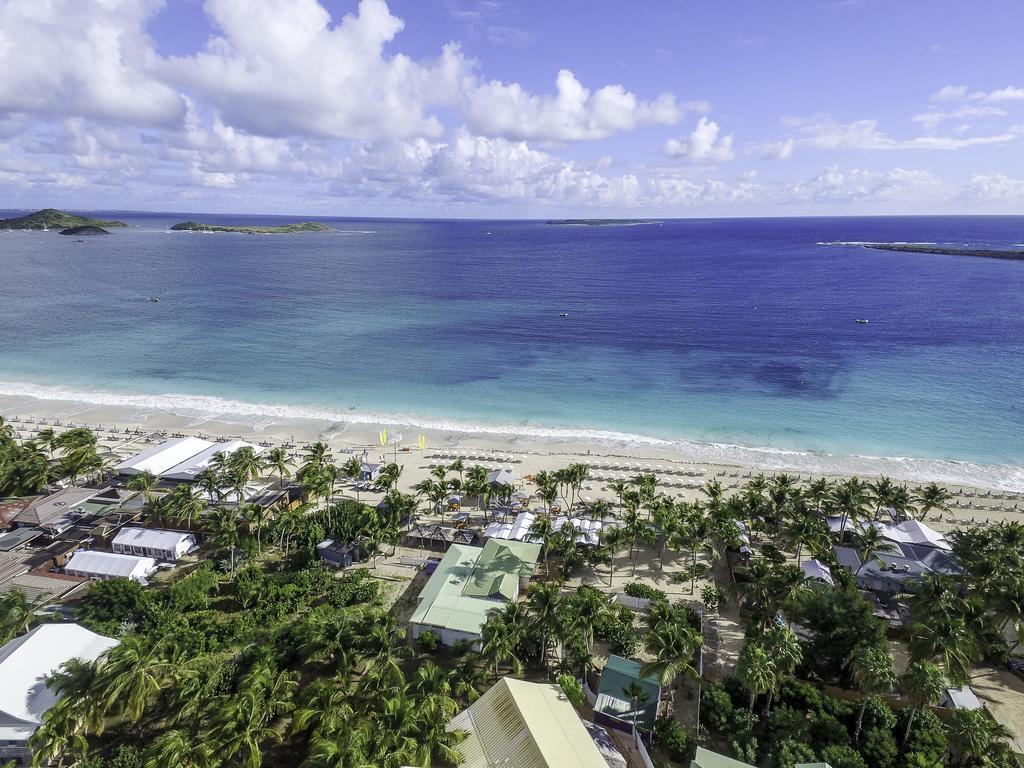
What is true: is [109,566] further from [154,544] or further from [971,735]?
[971,735]

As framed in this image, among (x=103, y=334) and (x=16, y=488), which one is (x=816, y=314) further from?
(x=103, y=334)

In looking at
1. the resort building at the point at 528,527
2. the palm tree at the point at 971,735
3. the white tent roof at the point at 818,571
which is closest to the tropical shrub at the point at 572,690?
the resort building at the point at 528,527

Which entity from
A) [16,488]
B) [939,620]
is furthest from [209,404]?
[939,620]

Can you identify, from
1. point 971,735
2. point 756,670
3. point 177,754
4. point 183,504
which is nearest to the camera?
point 177,754

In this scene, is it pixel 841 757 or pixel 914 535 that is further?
pixel 914 535

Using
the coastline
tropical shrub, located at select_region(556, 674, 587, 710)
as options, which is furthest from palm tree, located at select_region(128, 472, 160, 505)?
tropical shrub, located at select_region(556, 674, 587, 710)

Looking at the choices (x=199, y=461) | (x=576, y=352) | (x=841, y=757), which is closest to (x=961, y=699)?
(x=841, y=757)

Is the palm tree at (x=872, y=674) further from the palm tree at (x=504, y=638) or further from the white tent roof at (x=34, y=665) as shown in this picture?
the white tent roof at (x=34, y=665)
